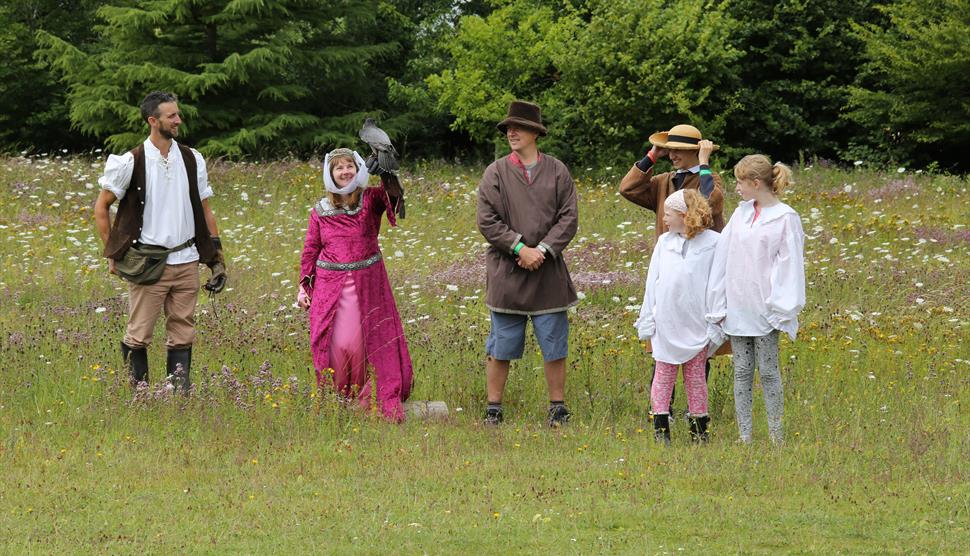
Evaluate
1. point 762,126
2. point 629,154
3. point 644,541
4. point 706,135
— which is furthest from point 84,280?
point 762,126

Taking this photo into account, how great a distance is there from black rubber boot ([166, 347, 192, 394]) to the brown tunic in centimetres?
210

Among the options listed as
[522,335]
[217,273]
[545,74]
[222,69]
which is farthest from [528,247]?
[545,74]

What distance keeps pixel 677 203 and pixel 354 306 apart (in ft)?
7.33

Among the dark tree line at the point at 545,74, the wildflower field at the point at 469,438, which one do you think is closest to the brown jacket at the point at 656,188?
the wildflower field at the point at 469,438

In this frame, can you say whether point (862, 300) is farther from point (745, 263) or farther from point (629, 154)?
point (629, 154)

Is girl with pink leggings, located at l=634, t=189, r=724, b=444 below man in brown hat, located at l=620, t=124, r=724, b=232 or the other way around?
below

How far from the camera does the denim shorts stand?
26.0 ft

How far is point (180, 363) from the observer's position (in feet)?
26.6

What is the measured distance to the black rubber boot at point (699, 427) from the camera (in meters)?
7.36

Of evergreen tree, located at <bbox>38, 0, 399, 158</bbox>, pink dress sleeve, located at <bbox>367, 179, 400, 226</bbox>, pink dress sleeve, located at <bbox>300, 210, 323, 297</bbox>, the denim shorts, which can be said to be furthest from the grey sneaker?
evergreen tree, located at <bbox>38, 0, 399, 158</bbox>

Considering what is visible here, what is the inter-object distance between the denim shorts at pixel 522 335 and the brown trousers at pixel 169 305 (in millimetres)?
2069

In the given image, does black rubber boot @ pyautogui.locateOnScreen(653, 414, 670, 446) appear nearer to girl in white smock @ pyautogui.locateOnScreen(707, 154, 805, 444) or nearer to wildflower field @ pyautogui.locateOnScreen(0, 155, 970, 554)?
wildflower field @ pyautogui.locateOnScreen(0, 155, 970, 554)

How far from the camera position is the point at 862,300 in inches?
433

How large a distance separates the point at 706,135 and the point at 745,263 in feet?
53.7
